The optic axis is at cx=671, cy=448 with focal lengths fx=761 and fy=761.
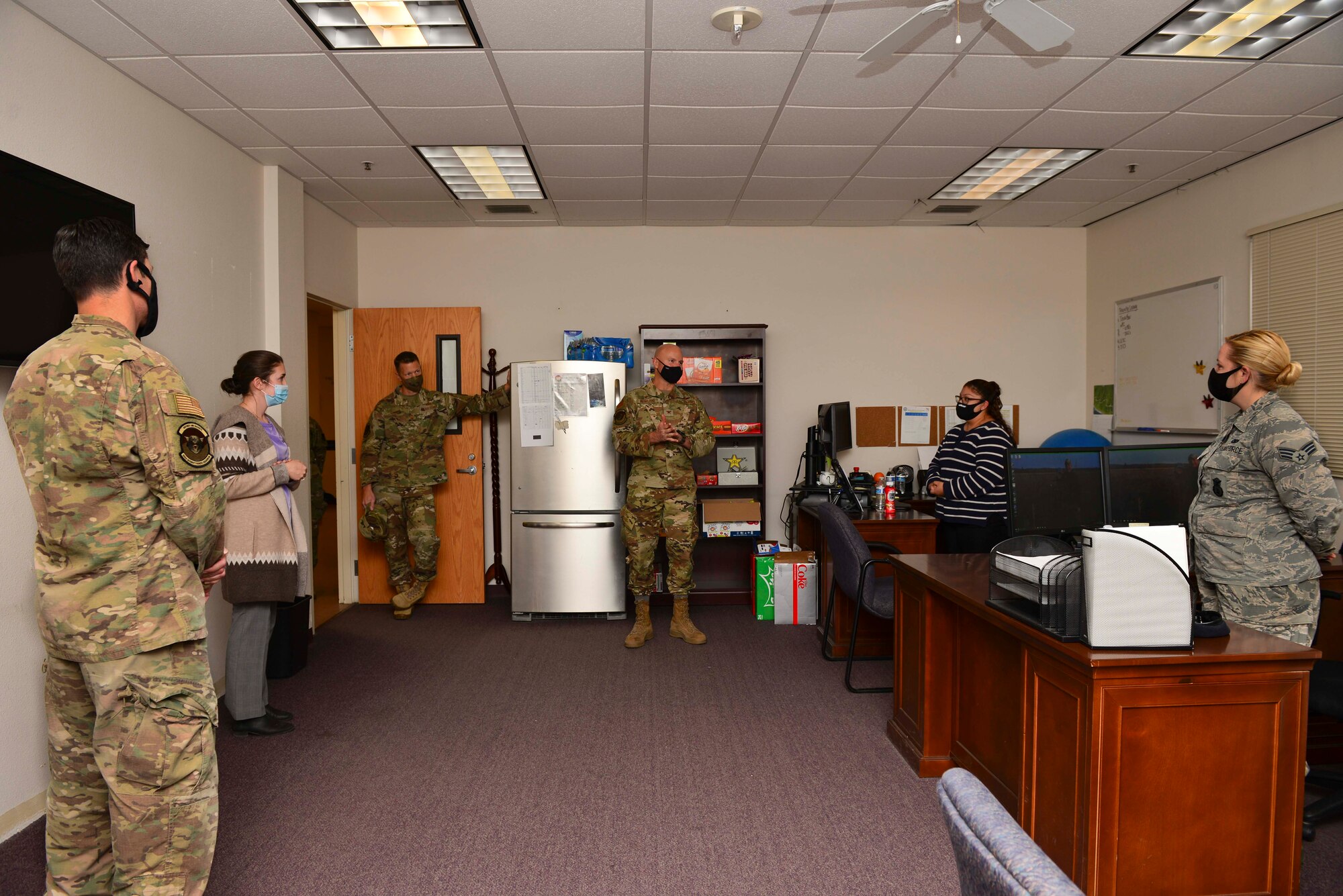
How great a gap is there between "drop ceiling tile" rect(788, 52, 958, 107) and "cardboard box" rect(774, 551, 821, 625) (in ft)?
9.18

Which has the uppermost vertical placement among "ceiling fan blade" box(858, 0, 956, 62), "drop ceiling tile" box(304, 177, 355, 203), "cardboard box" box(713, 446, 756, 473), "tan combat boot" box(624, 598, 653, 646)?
"drop ceiling tile" box(304, 177, 355, 203)

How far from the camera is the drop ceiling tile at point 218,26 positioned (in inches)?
105

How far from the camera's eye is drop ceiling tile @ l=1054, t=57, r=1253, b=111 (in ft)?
10.4

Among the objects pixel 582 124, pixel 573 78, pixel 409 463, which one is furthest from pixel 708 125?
pixel 409 463

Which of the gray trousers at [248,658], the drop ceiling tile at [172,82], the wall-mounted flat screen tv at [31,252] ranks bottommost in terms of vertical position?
the gray trousers at [248,658]

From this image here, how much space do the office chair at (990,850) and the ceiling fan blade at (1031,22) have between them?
90.2 inches

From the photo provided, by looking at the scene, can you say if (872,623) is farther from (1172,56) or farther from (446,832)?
(1172,56)

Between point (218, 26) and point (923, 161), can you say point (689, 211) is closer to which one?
point (923, 161)

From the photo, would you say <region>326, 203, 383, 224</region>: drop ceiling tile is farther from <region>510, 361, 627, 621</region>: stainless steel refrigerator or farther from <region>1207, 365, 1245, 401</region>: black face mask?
<region>1207, 365, 1245, 401</region>: black face mask

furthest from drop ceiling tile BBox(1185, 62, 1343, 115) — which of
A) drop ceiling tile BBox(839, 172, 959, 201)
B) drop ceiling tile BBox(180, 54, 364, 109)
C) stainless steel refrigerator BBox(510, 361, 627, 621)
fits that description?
drop ceiling tile BBox(180, 54, 364, 109)

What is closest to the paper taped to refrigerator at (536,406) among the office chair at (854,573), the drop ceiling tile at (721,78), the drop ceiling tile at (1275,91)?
the office chair at (854,573)

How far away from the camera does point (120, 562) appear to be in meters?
1.69

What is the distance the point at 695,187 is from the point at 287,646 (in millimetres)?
3564

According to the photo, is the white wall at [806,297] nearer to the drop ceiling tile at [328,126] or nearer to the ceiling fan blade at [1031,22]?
the drop ceiling tile at [328,126]
